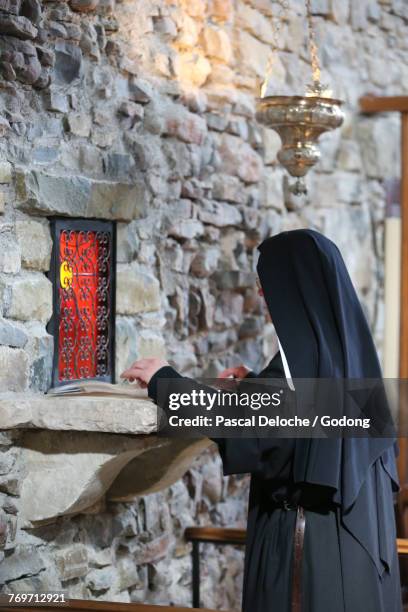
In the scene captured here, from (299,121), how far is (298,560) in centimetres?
164

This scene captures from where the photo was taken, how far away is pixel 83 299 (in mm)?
3564

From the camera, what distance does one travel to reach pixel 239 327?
15.2 feet

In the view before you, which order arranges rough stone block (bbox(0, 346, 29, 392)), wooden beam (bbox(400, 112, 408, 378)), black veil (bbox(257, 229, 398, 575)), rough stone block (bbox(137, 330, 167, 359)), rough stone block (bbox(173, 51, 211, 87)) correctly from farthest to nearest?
wooden beam (bbox(400, 112, 408, 378))
rough stone block (bbox(173, 51, 211, 87))
rough stone block (bbox(137, 330, 167, 359))
rough stone block (bbox(0, 346, 29, 392))
black veil (bbox(257, 229, 398, 575))

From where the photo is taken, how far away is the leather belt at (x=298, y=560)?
9.86 ft

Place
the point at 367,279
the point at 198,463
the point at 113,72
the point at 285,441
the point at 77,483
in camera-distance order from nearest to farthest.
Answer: the point at 285,441, the point at 77,483, the point at 113,72, the point at 198,463, the point at 367,279

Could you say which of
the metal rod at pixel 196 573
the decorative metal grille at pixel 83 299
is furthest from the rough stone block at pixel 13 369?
the metal rod at pixel 196 573

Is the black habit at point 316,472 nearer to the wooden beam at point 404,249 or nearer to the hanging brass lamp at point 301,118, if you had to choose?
the hanging brass lamp at point 301,118

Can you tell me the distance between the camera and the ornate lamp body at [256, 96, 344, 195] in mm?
4004

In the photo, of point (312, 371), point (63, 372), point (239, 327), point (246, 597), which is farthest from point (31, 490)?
point (239, 327)

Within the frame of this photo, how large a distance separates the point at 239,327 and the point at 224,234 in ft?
1.29

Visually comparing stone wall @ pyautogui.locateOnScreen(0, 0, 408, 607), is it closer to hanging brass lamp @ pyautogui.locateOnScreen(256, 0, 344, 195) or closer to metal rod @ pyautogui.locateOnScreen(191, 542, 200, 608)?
metal rod @ pyautogui.locateOnScreen(191, 542, 200, 608)

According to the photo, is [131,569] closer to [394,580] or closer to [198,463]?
[198,463]

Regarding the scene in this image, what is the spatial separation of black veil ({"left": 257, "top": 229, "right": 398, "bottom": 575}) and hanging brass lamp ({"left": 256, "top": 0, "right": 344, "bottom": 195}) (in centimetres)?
101

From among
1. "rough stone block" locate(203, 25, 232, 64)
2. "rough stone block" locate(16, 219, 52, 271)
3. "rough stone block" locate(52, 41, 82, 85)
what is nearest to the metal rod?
"rough stone block" locate(16, 219, 52, 271)
